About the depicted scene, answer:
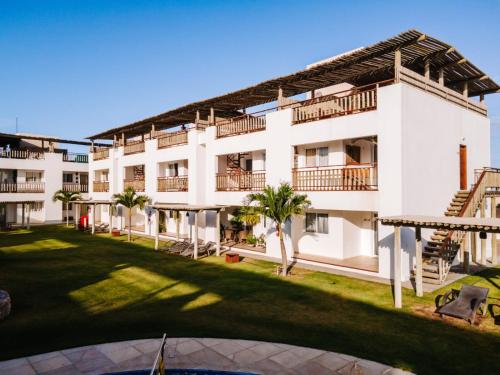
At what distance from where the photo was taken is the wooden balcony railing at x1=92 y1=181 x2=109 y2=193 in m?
40.5

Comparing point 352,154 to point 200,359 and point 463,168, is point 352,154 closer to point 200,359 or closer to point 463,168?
point 463,168

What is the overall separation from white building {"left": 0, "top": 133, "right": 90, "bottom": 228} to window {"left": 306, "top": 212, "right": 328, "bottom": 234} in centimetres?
2999

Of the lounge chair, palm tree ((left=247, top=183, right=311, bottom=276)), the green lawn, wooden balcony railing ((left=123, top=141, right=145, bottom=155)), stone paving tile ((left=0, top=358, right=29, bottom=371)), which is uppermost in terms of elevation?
wooden balcony railing ((left=123, top=141, right=145, bottom=155))

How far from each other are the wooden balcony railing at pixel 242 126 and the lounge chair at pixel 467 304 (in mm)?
14222

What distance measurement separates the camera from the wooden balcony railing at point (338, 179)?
59.8 ft

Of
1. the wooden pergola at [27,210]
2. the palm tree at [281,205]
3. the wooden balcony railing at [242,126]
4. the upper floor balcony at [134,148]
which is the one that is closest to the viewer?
the palm tree at [281,205]

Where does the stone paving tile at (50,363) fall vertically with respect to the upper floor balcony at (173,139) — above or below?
below

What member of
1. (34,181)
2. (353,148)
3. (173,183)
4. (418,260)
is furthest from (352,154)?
(34,181)

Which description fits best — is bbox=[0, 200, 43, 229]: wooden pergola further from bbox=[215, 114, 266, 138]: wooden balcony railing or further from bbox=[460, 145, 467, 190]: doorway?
bbox=[460, 145, 467, 190]: doorway

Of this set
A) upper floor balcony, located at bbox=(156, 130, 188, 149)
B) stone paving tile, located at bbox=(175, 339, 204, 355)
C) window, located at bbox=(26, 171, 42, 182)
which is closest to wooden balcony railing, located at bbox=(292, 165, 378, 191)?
stone paving tile, located at bbox=(175, 339, 204, 355)

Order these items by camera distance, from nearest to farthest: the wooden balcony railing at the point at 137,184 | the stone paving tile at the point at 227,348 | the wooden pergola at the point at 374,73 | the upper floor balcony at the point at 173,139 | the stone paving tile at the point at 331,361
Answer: the stone paving tile at the point at 331,361, the stone paving tile at the point at 227,348, the wooden pergola at the point at 374,73, the upper floor balcony at the point at 173,139, the wooden balcony railing at the point at 137,184

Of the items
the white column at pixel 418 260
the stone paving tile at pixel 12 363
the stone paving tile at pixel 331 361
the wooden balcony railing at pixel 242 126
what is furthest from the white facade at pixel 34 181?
the stone paving tile at pixel 331 361

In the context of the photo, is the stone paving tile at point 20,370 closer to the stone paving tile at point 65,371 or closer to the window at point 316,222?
the stone paving tile at point 65,371

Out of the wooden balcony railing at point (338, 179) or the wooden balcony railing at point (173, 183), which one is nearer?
the wooden balcony railing at point (338, 179)
